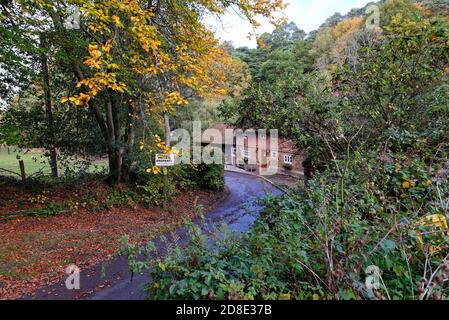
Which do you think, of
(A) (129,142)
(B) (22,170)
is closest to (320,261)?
(A) (129,142)

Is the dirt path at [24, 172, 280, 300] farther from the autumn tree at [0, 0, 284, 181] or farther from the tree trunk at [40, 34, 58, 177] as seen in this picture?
the tree trunk at [40, 34, 58, 177]

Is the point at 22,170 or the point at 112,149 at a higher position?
the point at 112,149

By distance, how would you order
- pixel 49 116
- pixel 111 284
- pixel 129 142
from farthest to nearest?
pixel 129 142
pixel 49 116
pixel 111 284

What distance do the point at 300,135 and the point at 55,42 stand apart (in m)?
5.64

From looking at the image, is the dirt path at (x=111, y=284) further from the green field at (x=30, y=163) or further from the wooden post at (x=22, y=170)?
the wooden post at (x=22, y=170)

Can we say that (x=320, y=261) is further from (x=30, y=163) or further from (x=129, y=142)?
(x=30, y=163)

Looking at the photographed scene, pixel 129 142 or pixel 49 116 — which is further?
pixel 129 142

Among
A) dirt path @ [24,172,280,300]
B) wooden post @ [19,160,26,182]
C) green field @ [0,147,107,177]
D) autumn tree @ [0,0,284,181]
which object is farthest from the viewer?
green field @ [0,147,107,177]

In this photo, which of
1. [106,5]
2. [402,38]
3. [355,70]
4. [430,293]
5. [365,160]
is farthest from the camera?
[355,70]

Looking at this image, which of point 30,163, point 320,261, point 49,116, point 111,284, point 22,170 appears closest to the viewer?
point 320,261

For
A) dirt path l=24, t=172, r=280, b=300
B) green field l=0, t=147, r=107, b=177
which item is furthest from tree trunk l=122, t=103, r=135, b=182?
dirt path l=24, t=172, r=280, b=300

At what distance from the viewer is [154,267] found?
77.0 inches
